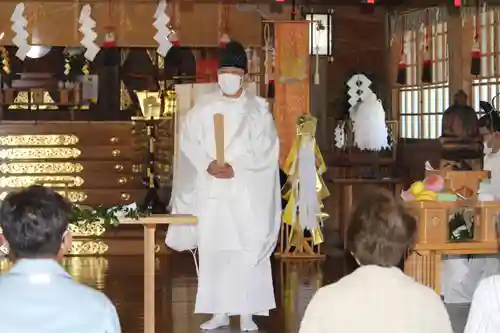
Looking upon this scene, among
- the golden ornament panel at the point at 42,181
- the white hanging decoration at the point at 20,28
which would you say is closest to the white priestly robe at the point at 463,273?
the white hanging decoration at the point at 20,28

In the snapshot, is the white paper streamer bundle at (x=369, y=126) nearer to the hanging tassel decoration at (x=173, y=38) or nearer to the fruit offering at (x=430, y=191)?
the hanging tassel decoration at (x=173, y=38)

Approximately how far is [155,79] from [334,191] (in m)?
2.25

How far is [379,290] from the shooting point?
2387 millimetres

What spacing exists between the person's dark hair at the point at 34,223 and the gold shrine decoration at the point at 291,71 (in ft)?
21.6

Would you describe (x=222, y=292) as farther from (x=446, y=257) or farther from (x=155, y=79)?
(x=155, y=79)

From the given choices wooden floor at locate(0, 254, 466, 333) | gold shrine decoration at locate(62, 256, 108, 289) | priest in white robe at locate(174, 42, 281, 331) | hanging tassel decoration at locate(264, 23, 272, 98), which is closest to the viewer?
priest in white robe at locate(174, 42, 281, 331)

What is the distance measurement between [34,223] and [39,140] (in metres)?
7.69

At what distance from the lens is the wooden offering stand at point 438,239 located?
4855 millimetres

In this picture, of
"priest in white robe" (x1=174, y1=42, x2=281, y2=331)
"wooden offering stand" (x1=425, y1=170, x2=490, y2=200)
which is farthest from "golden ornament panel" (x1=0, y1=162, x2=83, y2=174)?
"wooden offering stand" (x1=425, y1=170, x2=490, y2=200)

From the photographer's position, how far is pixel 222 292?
18.9 feet

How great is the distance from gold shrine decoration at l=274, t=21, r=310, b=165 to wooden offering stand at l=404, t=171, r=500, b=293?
3819 millimetres

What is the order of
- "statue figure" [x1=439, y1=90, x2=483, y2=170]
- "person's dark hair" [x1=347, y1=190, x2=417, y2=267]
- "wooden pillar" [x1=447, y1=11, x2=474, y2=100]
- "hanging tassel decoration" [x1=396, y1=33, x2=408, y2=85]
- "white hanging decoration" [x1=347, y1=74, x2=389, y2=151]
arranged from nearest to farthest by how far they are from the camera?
"person's dark hair" [x1=347, y1=190, x2=417, y2=267], "statue figure" [x1=439, y1=90, x2=483, y2=170], "wooden pillar" [x1=447, y1=11, x2=474, y2=100], "hanging tassel decoration" [x1=396, y1=33, x2=408, y2=85], "white hanging decoration" [x1=347, y1=74, x2=389, y2=151]

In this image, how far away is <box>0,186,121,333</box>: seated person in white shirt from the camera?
7.09ft

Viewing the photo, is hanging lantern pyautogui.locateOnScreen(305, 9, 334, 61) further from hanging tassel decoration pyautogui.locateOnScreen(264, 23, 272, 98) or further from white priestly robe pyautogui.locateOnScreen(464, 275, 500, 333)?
white priestly robe pyautogui.locateOnScreen(464, 275, 500, 333)
